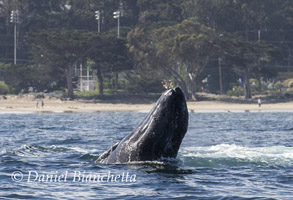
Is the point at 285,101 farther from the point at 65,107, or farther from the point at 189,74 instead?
the point at 65,107

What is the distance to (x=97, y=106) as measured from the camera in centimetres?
9062

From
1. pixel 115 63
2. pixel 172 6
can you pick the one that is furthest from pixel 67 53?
pixel 172 6

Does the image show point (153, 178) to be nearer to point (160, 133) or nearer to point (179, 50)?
point (160, 133)

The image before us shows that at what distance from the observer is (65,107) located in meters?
88.0

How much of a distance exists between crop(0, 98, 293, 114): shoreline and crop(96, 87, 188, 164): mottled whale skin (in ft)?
219

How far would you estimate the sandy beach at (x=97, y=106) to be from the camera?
84.6 metres

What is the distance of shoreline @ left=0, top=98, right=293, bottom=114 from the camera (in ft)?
275

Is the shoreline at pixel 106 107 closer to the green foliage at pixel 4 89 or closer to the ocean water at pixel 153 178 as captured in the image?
the green foliage at pixel 4 89

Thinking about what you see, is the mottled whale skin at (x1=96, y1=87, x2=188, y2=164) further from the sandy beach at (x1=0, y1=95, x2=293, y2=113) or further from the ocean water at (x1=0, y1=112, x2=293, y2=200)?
the sandy beach at (x1=0, y1=95, x2=293, y2=113)

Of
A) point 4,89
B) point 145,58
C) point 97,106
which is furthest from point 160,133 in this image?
point 4,89

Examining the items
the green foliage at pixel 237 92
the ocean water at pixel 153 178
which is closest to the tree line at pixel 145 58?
the green foliage at pixel 237 92

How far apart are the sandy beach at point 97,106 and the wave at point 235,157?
6113 centimetres

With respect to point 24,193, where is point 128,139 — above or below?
above

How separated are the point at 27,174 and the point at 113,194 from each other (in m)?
3.89
